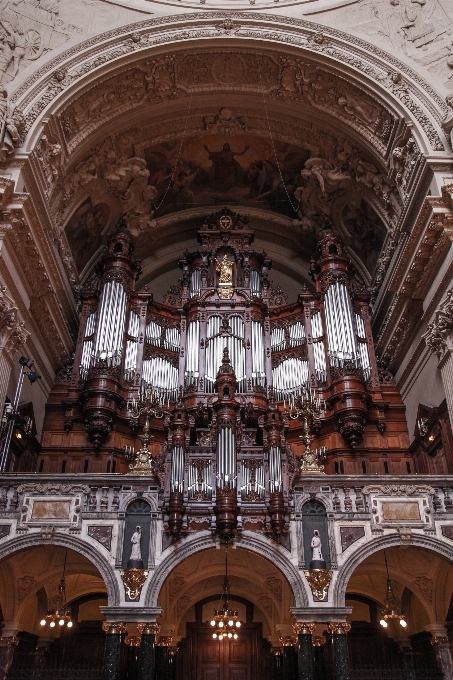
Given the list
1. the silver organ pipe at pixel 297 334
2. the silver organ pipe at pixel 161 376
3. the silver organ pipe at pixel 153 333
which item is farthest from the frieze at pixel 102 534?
the silver organ pipe at pixel 297 334

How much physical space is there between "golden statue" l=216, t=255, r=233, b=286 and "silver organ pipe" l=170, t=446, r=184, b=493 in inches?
342

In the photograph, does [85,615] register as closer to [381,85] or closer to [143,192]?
[143,192]

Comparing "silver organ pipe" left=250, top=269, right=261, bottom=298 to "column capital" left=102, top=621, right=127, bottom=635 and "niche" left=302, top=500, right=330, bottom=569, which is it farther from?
"column capital" left=102, top=621, right=127, bottom=635

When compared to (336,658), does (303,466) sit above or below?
above

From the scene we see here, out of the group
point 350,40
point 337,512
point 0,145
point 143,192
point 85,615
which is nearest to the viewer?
point 337,512

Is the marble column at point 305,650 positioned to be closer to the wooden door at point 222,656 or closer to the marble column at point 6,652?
the wooden door at point 222,656

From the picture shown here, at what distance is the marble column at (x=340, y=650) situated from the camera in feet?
38.3

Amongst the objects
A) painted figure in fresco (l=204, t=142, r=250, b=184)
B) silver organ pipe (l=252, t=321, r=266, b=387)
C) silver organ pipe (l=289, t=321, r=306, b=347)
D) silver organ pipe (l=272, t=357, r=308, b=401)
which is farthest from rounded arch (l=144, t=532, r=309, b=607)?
painted figure in fresco (l=204, t=142, r=250, b=184)

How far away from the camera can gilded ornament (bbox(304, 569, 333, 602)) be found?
1234cm

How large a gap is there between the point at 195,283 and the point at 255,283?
204cm

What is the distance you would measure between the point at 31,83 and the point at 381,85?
31.6 feet

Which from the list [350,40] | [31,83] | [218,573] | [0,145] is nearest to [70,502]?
[218,573]

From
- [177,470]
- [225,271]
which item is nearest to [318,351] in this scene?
[225,271]

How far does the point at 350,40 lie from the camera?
728 inches
